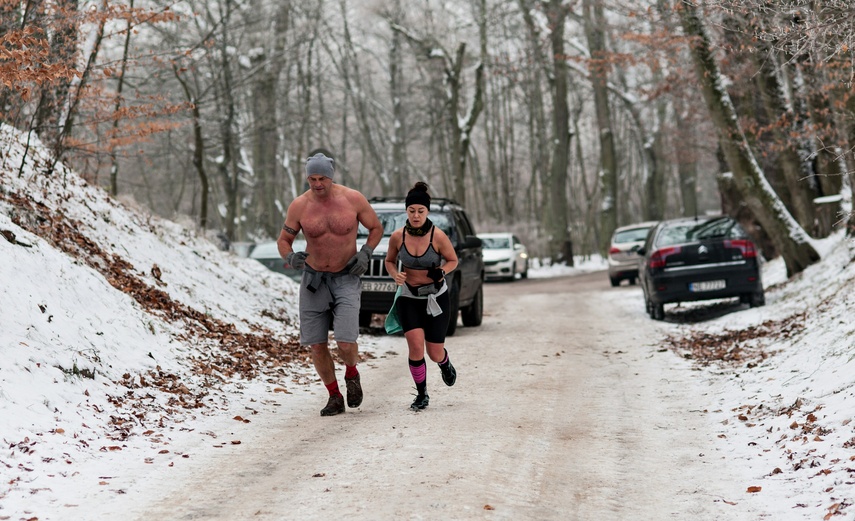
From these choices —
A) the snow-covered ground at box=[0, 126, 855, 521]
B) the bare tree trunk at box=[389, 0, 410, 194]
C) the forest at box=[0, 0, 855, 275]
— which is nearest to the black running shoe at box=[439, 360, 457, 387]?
the snow-covered ground at box=[0, 126, 855, 521]

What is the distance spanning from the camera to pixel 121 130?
15.7 meters

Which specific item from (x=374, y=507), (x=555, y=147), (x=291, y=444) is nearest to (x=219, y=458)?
(x=291, y=444)

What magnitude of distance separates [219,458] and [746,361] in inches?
262

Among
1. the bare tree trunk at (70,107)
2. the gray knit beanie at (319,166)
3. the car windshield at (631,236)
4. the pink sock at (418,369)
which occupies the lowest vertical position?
the pink sock at (418,369)

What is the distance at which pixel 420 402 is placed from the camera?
8.28 metres

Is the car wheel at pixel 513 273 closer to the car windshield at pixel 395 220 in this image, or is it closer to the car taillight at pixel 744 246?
the car taillight at pixel 744 246

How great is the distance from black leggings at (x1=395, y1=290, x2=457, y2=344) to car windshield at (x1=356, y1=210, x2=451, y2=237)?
19.5 feet

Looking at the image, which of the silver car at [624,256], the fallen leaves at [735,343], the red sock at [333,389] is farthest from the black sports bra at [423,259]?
the silver car at [624,256]

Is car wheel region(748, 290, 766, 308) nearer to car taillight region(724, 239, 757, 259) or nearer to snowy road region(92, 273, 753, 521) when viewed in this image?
car taillight region(724, 239, 757, 259)

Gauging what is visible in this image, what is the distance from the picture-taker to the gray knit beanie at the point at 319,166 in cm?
775

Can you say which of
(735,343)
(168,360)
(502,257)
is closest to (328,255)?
(168,360)

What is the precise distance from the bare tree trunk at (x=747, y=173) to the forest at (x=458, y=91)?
0.04 meters

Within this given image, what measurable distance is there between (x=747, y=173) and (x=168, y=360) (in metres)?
12.3

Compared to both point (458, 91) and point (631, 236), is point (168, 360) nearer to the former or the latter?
point (631, 236)
